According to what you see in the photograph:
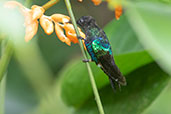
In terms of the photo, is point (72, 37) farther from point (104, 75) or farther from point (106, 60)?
point (104, 75)

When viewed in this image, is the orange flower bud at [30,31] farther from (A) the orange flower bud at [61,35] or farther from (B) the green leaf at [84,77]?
(B) the green leaf at [84,77]

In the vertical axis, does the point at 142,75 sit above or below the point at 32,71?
above

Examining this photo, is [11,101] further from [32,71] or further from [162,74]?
[162,74]

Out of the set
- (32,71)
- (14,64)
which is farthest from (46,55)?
(32,71)

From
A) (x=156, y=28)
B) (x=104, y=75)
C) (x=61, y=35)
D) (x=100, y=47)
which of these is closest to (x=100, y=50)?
(x=100, y=47)

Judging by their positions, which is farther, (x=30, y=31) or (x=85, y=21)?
(x=85, y=21)

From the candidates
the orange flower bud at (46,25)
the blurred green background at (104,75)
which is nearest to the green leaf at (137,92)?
the blurred green background at (104,75)

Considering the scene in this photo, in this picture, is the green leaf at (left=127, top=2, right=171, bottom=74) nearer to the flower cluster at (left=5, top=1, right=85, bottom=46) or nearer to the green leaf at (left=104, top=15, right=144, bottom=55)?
the flower cluster at (left=5, top=1, right=85, bottom=46)
